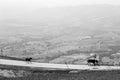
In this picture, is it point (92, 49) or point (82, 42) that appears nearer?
point (92, 49)

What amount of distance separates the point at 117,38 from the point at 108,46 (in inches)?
1254

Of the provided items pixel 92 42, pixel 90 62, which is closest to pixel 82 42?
pixel 92 42

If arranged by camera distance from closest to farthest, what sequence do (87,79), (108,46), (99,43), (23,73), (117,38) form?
(87,79) → (23,73) → (108,46) → (99,43) → (117,38)

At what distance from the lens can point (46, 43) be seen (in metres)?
175

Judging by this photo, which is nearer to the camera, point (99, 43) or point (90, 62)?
point (90, 62)

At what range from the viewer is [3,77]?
36031 mm

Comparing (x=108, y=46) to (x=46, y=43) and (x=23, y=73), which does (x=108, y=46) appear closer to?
(x=46, y=43)

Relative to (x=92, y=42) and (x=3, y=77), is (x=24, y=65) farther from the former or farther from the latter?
(x=92, y=42)

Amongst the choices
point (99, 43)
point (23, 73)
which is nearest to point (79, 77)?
point (23, 73)

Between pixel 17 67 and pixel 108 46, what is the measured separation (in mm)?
115734

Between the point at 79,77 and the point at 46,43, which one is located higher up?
the point at 46,43

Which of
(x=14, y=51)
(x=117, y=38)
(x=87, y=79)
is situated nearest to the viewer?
(x=87, y=79)

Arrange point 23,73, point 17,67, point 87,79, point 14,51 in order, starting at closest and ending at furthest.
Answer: point 87,79
point 23,73
point 17,67
point 14,51

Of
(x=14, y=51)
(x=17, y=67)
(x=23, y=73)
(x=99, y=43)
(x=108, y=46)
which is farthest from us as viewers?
(x=99, y=43)
